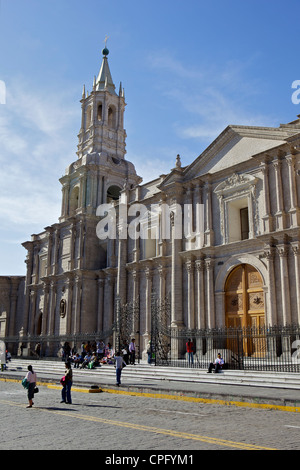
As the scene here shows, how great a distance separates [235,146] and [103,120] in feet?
59.8

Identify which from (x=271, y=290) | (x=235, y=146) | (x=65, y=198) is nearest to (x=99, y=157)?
(x=65, y=198)

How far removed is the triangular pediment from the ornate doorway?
6213 millimetres

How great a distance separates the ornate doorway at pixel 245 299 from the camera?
77.5ft

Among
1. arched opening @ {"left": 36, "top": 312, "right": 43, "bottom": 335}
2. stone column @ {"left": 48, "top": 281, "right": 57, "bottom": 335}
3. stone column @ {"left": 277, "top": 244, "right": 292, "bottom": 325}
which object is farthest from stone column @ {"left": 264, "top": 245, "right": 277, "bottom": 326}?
arched opening @ {"left": 36, "top": 312, "right": 43, "bottom": 335}

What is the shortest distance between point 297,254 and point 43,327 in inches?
979

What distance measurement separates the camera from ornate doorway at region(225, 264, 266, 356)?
2361cm

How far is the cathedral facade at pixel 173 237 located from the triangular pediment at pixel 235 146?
64 mm

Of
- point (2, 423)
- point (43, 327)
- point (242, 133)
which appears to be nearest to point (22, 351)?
point (43, 327)

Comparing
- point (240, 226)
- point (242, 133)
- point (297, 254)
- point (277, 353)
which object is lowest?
point (277, 353)

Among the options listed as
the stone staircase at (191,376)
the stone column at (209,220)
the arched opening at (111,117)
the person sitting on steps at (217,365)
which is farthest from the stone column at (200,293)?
the arched opening at (111,117)

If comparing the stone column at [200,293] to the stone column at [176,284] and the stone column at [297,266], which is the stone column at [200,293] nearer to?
the stone column at [176,284]

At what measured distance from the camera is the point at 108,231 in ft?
116

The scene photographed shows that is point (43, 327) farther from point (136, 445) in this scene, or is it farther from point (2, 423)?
point (136, 445)
